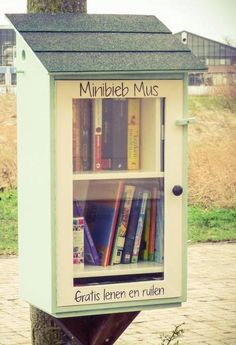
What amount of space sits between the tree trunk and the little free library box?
544mm

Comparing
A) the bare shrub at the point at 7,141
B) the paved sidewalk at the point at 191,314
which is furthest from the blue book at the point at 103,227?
the bare shrub at the point at 7,141

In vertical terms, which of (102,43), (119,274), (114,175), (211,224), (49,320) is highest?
(102,43)

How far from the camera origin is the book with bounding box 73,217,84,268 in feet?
14.1

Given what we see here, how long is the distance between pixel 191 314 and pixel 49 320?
2.12 m

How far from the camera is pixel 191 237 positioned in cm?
1033

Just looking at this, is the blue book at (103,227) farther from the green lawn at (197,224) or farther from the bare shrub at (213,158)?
the bare shrub at (213,158)

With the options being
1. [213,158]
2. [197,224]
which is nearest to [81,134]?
[197,224]

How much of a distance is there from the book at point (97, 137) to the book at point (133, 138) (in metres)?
0.14

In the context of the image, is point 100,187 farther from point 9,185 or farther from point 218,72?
point 218,72

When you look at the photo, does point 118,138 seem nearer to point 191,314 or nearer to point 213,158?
point 191,314

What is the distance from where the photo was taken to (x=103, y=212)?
4414mm

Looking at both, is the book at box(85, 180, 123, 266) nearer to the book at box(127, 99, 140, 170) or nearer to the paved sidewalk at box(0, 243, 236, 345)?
the book at box(127, 99, 140, 170)

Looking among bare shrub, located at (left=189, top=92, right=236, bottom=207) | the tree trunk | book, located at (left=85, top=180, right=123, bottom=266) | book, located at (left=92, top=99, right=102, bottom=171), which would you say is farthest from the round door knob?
bare shrub, located at (left=189, top=92, right=236, bottom=207)

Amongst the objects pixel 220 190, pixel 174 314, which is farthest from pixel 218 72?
pixel 174 314
